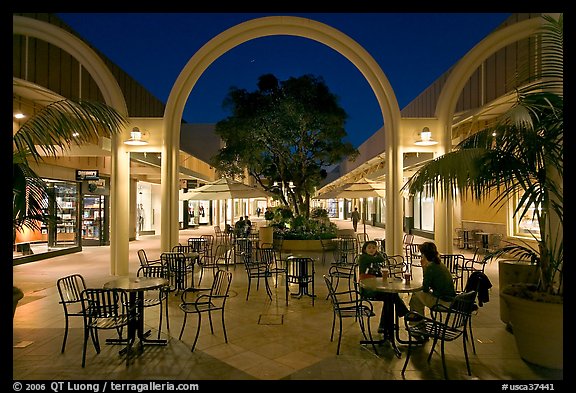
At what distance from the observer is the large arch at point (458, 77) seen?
8.73 meters

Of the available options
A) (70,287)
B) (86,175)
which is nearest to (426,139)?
(70,287)

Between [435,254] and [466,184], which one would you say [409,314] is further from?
[466,184]

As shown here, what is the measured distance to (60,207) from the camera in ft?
45.7

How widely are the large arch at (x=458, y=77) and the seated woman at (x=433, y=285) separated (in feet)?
14.7

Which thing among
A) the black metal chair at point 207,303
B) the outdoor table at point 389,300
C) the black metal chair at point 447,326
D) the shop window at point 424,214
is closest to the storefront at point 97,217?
the black metal chair at point 207,303

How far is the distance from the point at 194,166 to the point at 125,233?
16.8m

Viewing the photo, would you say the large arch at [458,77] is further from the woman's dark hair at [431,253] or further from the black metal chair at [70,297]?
the black metal chair at [70,297]

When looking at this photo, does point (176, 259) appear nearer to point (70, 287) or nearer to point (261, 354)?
point (70, 287)

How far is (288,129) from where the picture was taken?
52.9 ft

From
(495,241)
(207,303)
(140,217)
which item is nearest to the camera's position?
(207,303)

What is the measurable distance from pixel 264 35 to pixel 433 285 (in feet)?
25.0

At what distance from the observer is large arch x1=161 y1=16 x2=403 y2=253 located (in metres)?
9.42

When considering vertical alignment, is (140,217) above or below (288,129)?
below
